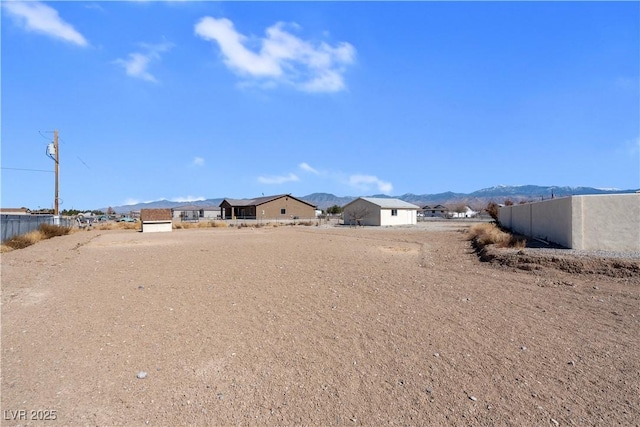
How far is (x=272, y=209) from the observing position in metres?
82.9

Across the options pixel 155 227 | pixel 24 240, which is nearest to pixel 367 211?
pixel 155 227

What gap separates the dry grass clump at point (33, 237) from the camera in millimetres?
A: 20569

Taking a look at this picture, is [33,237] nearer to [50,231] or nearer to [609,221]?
[50,231]

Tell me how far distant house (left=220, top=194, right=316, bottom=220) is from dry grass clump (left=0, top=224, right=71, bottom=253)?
4900 cm

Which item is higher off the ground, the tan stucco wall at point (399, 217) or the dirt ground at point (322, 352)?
the tan stucco wall at point (399, 217)

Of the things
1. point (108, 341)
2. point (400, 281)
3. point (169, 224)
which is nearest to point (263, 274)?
point (400, 281)

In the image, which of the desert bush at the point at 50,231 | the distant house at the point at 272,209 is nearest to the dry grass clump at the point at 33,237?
the desert bush at the point at 50,231

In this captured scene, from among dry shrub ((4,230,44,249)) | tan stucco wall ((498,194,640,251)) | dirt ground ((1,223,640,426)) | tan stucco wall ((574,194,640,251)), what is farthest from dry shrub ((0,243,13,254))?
tan stucco wall ((574,194,640,251))

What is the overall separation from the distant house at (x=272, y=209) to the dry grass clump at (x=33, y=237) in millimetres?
48999

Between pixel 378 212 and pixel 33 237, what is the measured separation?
3700cm

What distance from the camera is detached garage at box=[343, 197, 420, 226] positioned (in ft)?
174

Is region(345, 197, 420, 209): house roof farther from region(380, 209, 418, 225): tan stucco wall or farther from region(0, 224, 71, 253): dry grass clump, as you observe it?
region(0, 224, 71, 253): dry grass clump

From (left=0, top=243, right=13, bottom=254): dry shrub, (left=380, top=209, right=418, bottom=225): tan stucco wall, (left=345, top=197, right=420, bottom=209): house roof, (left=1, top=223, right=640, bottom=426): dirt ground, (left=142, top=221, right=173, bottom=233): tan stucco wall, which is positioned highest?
(left=345, top=197, right=420, bottom=209): house roof

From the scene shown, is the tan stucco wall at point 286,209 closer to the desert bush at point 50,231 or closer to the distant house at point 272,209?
Result: the distant house at point 272,209
